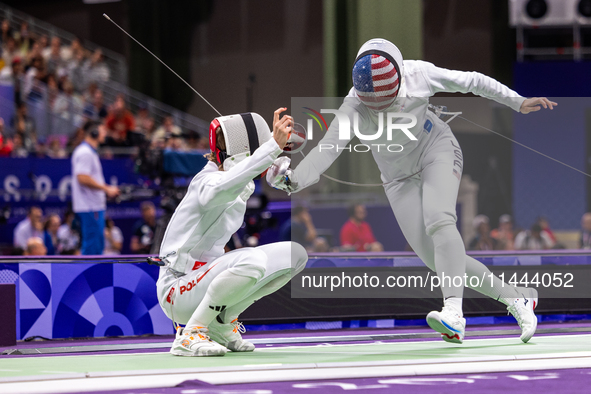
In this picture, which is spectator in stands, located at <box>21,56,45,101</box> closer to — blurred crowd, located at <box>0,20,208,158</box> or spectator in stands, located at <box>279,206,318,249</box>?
blurred crowd, located at <box>0,20,208,158</box>

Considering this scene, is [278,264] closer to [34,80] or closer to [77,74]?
[34,80]

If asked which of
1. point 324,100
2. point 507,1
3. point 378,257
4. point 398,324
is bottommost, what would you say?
point 398,324

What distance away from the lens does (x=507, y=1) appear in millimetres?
13047

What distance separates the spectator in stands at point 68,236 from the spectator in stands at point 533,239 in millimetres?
4166

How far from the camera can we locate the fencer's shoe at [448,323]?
121 inches

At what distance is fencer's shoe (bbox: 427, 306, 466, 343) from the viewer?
3.06 m

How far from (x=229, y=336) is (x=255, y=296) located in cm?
27

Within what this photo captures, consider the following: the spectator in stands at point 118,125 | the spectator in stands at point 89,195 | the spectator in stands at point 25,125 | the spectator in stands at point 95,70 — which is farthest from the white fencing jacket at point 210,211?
the spectator in stands at point 95,70

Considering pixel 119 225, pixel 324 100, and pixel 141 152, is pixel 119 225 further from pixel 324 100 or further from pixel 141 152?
pixel 324 100

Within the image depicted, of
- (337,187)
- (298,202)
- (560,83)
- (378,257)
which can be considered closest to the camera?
(378,257)

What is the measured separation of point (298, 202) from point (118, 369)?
346 centimetres

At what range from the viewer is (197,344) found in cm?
311

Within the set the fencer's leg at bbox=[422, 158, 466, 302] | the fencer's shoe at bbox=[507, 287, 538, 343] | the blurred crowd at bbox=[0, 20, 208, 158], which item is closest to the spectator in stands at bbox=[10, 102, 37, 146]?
the blurred crowd at bbox=[0, 20, 208, 158]

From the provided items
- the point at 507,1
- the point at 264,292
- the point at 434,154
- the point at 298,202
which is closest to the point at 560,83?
the point at 507,1
